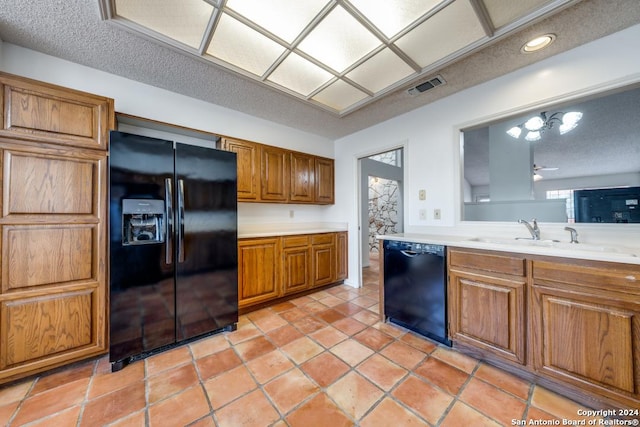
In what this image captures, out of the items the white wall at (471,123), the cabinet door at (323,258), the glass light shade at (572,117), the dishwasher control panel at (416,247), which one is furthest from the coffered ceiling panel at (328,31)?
the cabinet door at (323,258)

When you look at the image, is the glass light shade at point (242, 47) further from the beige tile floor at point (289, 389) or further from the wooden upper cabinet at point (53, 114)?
the beige tile floor at point (289, 389)

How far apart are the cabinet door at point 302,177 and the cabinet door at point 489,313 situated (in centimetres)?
216

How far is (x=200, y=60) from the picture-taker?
6.27 feet

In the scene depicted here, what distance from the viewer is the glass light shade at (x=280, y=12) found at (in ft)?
4.78

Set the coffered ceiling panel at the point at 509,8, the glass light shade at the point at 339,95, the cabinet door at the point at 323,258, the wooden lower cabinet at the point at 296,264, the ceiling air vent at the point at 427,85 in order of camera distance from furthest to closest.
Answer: the cabinet door at the point at 323,258, the wooden lower cabinet at the point at 296,264, the glass light shade at the point at 339,95, the ceiling air vent at the point at 427,85, the coffered ceiling panel at the point at 509,8

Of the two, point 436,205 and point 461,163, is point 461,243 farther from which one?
point 461,163

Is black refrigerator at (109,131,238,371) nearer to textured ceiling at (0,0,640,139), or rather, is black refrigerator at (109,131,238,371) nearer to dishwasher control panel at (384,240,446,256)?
textured ceiling at (0,0,640,139)

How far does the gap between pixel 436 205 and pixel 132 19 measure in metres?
3.04

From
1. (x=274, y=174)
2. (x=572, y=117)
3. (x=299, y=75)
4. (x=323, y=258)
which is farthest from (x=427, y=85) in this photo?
(x=323, y=258)

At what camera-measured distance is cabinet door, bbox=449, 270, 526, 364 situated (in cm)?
157

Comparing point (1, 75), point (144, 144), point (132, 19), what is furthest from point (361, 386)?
point (1, 75)

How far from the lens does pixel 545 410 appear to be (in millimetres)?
1312

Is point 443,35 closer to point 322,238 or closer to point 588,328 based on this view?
point 588,328

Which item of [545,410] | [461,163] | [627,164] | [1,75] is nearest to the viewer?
[545,410]
